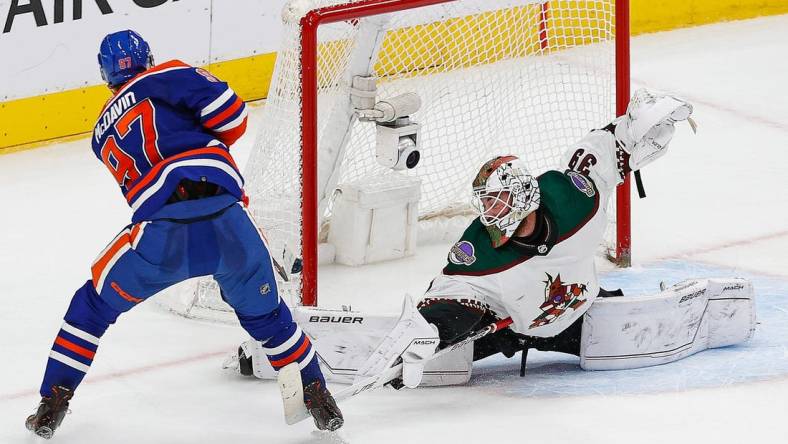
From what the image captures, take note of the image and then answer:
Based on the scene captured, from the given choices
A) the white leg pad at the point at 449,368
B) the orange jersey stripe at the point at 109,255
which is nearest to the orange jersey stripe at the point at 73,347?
the orange jersey stripe at the point at 109,255

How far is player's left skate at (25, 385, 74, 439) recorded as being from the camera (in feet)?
13.2

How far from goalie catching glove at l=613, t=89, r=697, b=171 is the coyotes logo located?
45 cm

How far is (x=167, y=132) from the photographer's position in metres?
3.93

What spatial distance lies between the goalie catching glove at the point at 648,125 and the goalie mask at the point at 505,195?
1.48ft

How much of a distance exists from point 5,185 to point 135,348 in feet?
5.97

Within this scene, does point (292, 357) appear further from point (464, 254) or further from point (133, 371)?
point (133, 371)

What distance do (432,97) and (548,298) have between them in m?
1.54

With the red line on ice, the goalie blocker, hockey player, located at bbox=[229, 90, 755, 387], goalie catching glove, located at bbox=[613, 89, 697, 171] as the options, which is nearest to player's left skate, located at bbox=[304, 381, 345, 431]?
hockey player, located at bbox=[229, 90, 755, 387]

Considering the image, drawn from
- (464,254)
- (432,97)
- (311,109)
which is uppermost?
(432,97)

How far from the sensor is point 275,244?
5055 millimetres

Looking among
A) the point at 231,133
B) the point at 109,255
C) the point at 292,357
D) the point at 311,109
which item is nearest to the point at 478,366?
the point at 292,357

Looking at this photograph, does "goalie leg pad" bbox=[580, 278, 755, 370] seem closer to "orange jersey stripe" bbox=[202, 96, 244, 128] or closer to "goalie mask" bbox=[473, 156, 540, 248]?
"goalie mask" bbox=[473, 156, 540, 248]

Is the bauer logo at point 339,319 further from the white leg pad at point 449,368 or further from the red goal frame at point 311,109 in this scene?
the red goal frame at point 311,109

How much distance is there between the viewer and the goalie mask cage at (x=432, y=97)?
4855 mm
